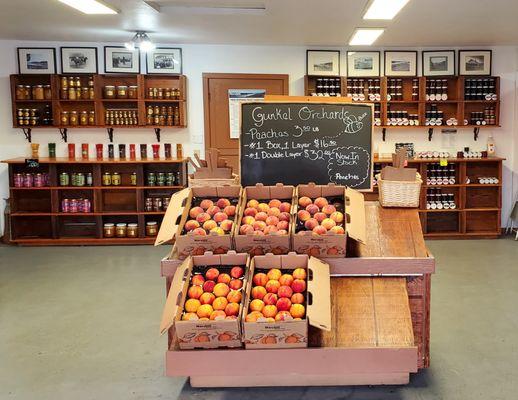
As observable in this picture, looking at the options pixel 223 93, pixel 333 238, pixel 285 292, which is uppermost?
pixel 223 93

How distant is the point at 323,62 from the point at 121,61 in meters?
2.75

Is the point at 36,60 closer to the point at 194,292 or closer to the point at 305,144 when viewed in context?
the point at 305,144

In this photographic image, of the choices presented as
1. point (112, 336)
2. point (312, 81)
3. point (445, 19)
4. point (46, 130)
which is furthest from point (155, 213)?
point (445, 19)

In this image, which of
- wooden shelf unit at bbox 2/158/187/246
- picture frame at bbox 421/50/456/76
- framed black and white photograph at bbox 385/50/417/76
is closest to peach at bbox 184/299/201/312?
wooden shelf unit at bbox 2/158/187/246

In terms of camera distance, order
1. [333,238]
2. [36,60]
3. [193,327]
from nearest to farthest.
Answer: [193,327], [333,238], [36,60]

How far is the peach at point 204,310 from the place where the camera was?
2504 millimetres

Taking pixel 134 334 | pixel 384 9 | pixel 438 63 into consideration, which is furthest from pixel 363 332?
pixel 438 63

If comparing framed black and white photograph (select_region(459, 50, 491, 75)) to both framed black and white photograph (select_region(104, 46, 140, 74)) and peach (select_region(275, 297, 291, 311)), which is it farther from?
peach (select_region(275, 297, 291, 311))

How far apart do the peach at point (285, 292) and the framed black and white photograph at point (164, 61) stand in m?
5.70

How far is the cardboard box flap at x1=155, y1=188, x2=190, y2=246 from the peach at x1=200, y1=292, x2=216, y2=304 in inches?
14.9

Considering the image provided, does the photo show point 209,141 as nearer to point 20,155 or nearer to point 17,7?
point 20,155

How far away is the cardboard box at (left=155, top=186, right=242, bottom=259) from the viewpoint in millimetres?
2812

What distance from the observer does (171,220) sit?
2988mm

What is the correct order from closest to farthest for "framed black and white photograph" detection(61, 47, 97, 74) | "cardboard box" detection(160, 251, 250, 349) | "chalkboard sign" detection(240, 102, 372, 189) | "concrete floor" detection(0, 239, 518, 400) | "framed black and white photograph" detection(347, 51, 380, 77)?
"cardboard box" detection(160, 251, 250, 349) → "concrete floor" detection(0, 239, 518, 400) → "chalkboard sign" detection(240, 102, 372, 189) → "framed black and white photograph" detection(61, 47, 97, 74) → "framed black and white photograph" detection(347, 51, 380, 77)
